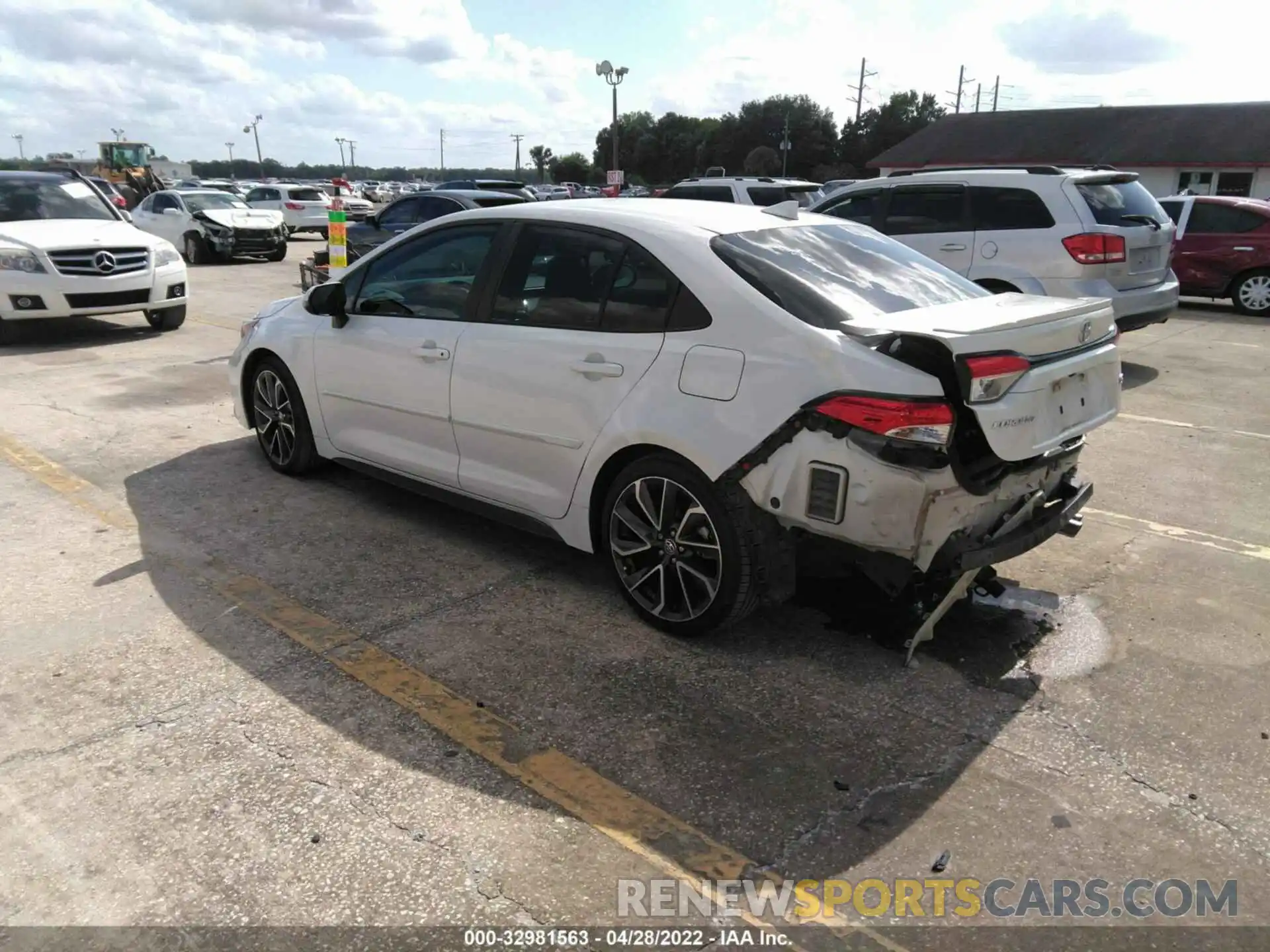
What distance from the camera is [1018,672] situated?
362 centimetres

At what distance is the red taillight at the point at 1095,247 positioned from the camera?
830cm

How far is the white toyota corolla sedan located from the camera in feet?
10.4

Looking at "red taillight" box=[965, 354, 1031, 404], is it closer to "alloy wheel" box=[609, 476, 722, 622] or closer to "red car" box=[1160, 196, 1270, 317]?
"alloy wheel" box=[609, 476, 722, 622]

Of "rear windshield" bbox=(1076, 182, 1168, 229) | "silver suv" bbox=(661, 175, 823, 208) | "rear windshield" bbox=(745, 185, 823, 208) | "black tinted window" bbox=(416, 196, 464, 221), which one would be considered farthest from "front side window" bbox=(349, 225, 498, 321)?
"rear windshield" bbox=(745, 185, 823, 208)

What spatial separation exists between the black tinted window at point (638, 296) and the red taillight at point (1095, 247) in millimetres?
6054

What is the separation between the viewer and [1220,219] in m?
13.4

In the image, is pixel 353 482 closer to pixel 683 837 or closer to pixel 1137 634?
pixel 683 837

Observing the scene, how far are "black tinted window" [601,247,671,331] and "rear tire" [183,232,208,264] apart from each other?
18.9m

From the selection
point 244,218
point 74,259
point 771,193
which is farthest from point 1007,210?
point 244,218

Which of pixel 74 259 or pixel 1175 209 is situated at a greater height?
pixel 1175 209

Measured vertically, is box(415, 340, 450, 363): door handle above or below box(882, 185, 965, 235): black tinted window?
below

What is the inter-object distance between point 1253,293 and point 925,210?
7.25m

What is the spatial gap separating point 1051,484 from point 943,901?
1848 mm

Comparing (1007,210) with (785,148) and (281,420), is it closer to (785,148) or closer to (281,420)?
(281,420)
